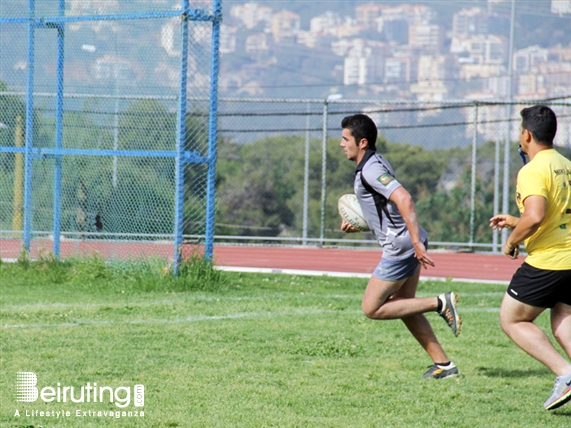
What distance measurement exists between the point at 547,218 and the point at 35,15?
9437 millimetres

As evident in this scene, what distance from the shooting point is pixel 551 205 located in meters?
5.51

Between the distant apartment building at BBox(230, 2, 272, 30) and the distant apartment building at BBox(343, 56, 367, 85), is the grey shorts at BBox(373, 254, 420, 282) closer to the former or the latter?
the distant apartment building at BBox(343, 56, 367, 85)

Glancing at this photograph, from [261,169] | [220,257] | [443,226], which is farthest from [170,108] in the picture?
[261,169]

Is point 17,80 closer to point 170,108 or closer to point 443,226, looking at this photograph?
point 170,108

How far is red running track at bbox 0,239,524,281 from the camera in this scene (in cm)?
1170

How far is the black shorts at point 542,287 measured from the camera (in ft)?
18.1

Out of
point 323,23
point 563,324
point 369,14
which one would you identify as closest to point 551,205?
point 563,324

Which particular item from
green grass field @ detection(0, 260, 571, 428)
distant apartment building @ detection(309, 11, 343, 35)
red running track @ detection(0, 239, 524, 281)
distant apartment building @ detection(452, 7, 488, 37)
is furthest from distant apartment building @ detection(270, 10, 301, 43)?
green grass field @ detection(0, 260, 571, 428)

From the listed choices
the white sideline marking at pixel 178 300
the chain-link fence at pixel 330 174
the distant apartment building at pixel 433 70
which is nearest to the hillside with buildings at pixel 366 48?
the distant apartment building at pixel 433 70

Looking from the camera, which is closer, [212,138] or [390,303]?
[390,303]

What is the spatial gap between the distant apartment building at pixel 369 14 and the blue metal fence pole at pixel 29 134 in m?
99.5

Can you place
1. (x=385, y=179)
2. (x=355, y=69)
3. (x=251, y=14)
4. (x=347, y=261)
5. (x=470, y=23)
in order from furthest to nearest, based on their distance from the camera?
1. (x=251, y=14)
2. (x=470, y=23)
3. (x=355, y=69)
4. (x=347, y=261)
5. (x=385, y=179)

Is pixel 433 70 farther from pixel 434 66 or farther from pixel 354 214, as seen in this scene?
pixel 354 214

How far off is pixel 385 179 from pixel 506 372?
76.5 inches
